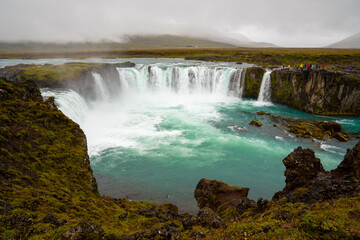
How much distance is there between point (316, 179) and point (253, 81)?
38034 millimetres

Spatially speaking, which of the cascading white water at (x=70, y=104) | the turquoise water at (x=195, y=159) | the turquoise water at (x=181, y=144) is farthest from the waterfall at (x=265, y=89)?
the cascading white water at (x=70, y=104)

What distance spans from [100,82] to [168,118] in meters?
16.9

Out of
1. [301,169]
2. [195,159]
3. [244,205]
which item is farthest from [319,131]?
[244,205]

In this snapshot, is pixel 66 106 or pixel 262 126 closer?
pixel 66 106

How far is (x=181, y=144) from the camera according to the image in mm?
23359

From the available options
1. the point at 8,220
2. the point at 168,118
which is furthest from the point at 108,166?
the point at 168,118

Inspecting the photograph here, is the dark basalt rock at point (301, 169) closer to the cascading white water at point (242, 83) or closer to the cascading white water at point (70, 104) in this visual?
the cascading white water at point (70, 104)

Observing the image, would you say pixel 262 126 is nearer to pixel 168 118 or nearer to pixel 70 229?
pixel 168 118

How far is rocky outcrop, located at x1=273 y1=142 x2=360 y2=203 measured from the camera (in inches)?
300

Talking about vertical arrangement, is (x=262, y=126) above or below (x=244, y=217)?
below

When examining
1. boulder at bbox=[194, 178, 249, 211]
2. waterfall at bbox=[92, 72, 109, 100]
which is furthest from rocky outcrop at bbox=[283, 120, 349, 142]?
waterfall at bbox=[92, 72, 109, 100]

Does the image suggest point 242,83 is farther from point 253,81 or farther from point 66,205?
point 66,205

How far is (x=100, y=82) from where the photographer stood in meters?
39.2

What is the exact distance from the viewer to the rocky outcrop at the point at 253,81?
43250 millimetres
